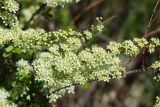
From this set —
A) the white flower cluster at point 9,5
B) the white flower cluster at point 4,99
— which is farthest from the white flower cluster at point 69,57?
the white flower cluster at point 4,99

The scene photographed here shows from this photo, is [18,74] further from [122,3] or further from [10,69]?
[122,3]

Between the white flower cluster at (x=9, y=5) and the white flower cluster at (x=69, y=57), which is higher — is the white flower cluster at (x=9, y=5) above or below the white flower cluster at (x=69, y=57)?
above

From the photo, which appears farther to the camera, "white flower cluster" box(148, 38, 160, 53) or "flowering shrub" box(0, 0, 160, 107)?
"white flower cluster" box(148, 38, 160, 53)

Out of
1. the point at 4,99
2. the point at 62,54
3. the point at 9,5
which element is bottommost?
the point at 4,99

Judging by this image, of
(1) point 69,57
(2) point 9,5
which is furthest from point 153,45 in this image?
(2) point 9,5

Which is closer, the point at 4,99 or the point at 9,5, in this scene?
the point at 9,5

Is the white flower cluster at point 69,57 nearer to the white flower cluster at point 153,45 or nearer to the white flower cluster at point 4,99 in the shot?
the white flower cluster at point 153,45

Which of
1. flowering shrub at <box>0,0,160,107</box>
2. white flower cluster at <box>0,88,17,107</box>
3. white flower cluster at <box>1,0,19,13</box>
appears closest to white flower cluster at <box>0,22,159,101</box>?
flowering shrub at <box>0,0,160,107</box>

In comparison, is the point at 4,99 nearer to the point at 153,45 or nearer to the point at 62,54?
the point at 62,54

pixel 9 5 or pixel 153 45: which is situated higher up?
pixel 9 5

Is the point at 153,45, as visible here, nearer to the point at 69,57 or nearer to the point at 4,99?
the point at 69,57

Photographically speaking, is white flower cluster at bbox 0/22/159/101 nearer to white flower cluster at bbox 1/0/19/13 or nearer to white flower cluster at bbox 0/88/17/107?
white flower cluster at bbox 1/0/19/13
